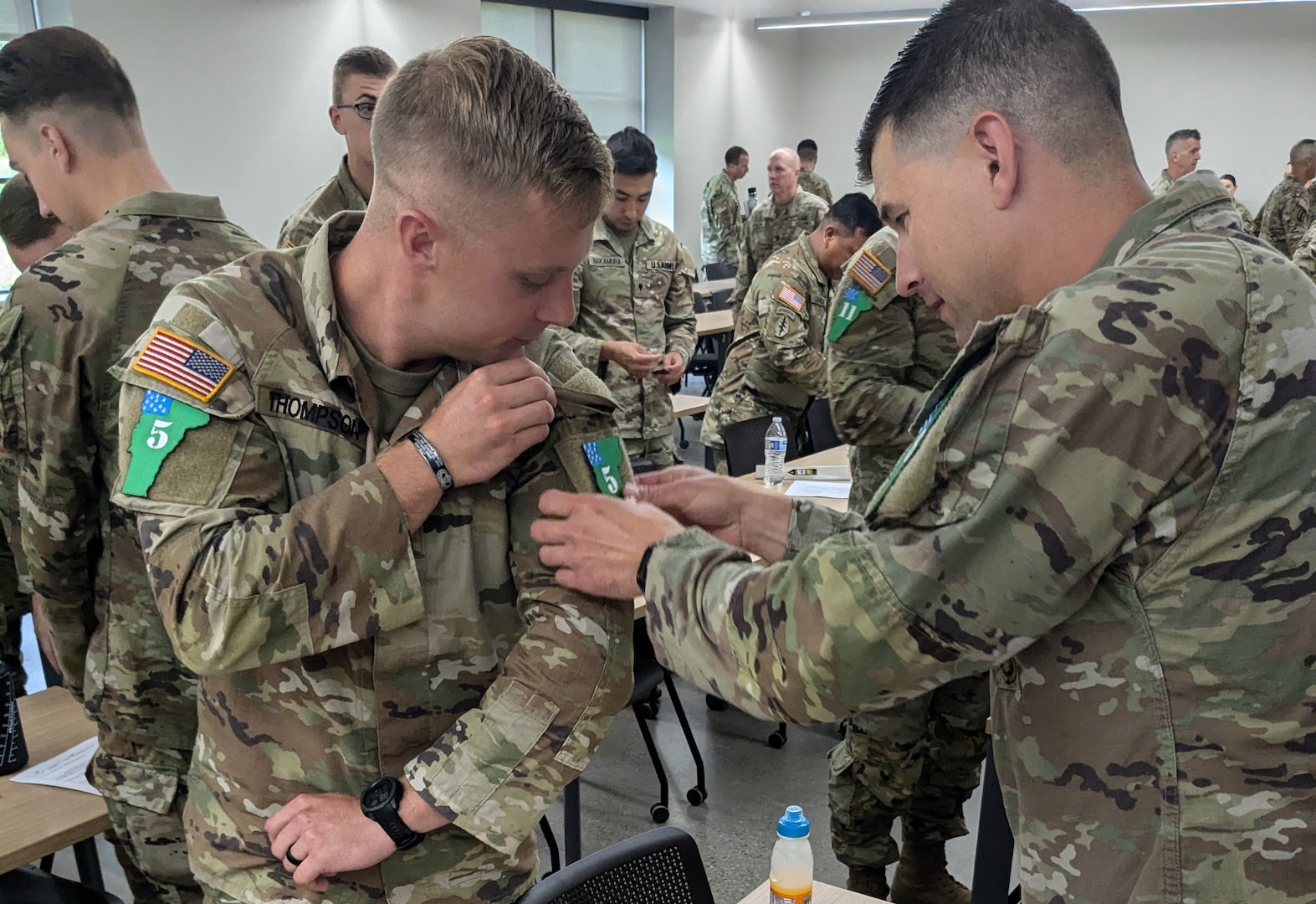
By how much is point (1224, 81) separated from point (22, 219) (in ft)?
44.6

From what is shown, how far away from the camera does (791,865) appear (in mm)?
1461

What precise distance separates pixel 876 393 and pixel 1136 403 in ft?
6.77

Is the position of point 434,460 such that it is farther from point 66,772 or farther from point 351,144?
point 351,144

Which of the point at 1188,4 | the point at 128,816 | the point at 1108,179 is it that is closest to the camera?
the point at 1108,179

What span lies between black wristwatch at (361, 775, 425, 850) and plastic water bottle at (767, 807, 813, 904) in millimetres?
539

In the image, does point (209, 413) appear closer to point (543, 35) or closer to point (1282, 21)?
point (543, 35)

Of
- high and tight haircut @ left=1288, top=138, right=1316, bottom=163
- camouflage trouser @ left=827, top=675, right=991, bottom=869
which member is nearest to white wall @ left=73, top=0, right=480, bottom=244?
camouflage trouser @ left=827, top=675, right=991, bottom=869

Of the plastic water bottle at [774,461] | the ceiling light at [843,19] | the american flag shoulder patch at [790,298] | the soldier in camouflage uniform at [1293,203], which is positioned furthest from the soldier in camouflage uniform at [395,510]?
the ceiling light at [843,19]

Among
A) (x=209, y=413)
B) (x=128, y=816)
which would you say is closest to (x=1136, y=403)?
(x=209, y=413)

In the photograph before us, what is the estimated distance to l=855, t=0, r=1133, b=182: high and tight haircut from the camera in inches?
42.3

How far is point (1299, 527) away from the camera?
0.90m

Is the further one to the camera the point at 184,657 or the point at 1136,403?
the point at 184,657

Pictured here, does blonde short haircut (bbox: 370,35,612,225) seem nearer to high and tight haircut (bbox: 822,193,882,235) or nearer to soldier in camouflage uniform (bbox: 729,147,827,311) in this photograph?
high and tight haircut (bbox: 822,193,882,235)

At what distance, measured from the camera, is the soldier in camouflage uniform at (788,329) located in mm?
4262
